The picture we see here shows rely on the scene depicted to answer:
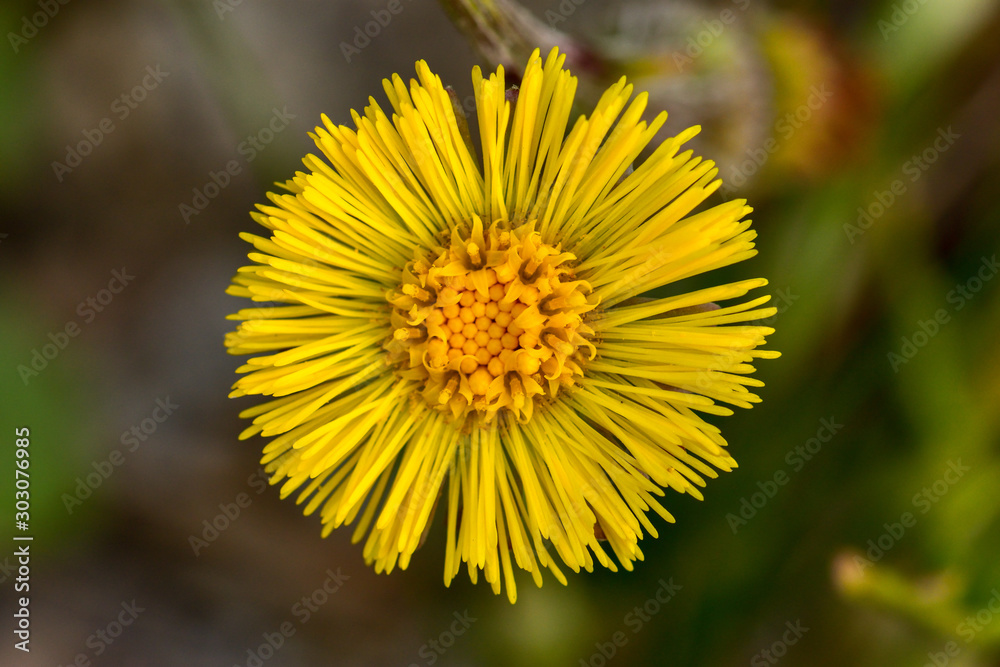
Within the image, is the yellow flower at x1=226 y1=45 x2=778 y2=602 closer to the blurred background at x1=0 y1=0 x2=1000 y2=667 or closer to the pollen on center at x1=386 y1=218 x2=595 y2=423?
the pollen on center at x1=386 y1=218 x2=595 y2=423

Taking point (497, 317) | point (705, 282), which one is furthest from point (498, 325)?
point (705, 282)

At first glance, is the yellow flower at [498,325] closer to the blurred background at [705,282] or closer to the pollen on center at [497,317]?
the pollen on center at [497,317]

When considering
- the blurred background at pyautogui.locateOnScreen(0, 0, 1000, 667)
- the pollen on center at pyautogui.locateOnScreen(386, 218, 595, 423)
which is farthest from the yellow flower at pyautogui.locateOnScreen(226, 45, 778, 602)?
the blurred background at pyautogui.locateOnScreen(0, 0, 1000, 667)

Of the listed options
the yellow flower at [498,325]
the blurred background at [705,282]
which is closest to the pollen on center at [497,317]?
the yellow flower at [498,325]

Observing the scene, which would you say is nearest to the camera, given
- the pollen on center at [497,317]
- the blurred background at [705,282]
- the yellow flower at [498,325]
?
the yellow flower at [498,325]

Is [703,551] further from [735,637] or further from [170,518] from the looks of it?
[170,518]

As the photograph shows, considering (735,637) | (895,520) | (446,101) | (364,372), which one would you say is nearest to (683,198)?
(446,101)

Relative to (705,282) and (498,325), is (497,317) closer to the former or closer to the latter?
(498,325)
